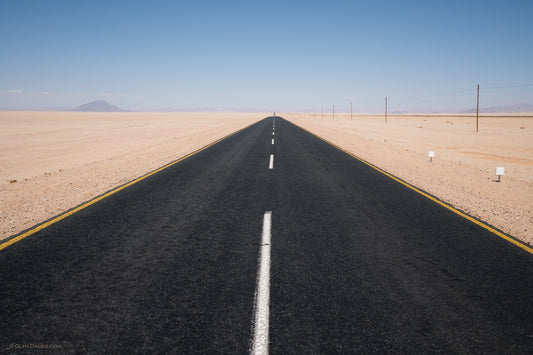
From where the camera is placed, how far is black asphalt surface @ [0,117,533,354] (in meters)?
2.55

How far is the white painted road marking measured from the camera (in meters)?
2.45

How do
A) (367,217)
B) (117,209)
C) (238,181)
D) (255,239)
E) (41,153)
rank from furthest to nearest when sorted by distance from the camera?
(41,153) < (238,181) < (117,209) < (367,217) < (255,239)

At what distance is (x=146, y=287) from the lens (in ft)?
10.8

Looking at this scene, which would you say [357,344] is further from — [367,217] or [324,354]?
[367,217]

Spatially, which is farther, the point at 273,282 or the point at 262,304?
the point at 273,282

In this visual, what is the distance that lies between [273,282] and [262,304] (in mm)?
422

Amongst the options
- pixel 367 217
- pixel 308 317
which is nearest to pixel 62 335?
pixel 308 317

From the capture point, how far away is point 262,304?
2963 mm

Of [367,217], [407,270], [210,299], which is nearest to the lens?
[210,299]

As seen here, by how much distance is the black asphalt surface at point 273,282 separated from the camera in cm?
255

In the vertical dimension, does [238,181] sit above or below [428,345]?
above

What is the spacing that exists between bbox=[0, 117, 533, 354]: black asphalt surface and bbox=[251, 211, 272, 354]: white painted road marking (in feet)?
0.20

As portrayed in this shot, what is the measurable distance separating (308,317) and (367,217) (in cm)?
325

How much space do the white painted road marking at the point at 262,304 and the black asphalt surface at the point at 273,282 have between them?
6 centimetres
